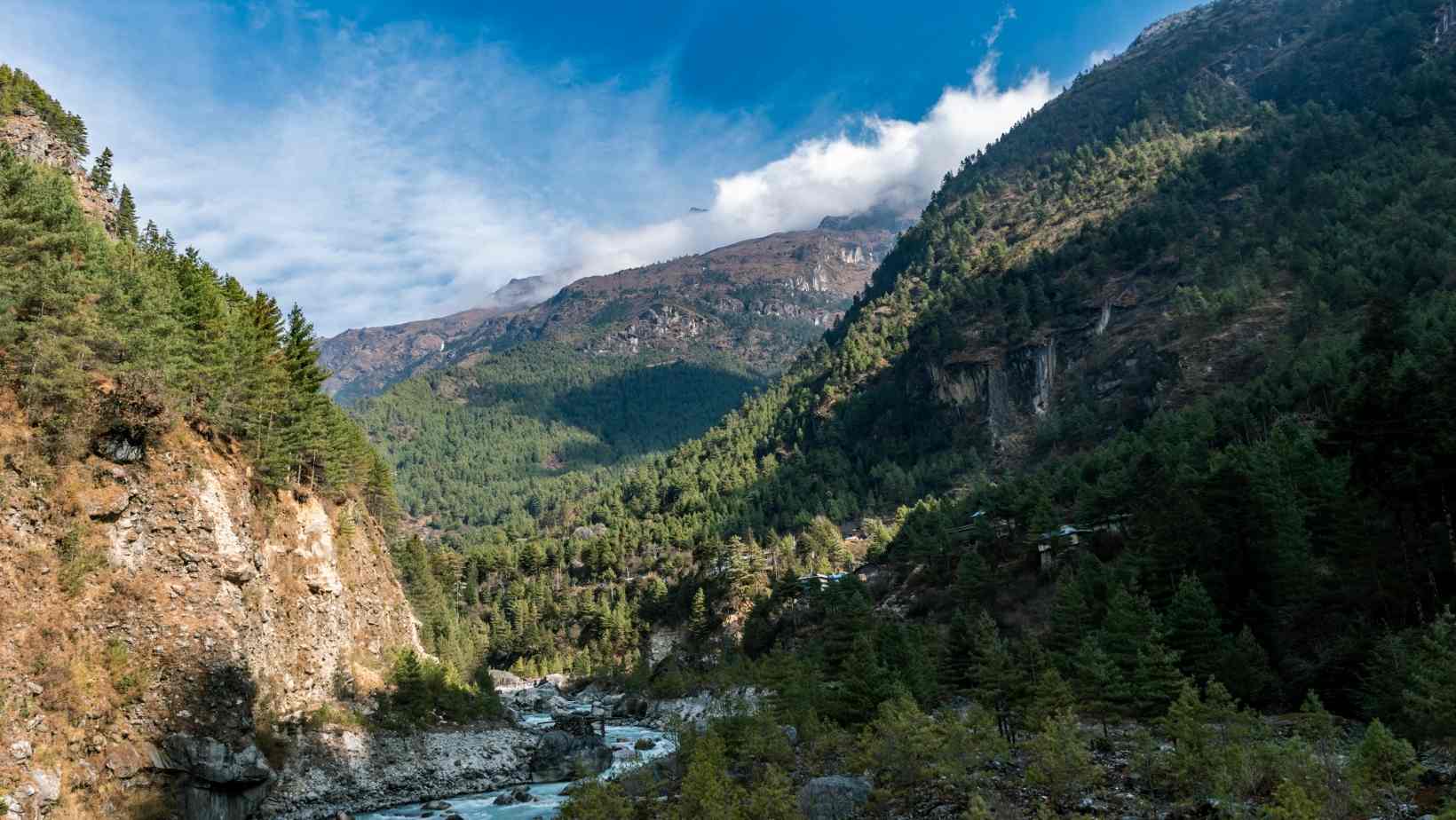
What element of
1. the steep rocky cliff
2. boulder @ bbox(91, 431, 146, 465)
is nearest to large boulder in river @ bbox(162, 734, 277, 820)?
boulder @ bbox(91, 431, 146, 465)

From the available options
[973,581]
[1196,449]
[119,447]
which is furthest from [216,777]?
[1196,449]

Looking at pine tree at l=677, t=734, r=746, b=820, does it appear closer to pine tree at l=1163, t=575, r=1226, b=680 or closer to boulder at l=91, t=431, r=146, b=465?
pine tree at l=1163, t=575, r=1226, b=680

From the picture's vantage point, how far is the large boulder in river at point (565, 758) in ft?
212

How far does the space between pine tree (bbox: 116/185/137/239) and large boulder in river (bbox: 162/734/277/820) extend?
65247 millimetres

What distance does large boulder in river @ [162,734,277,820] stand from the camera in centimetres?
3955

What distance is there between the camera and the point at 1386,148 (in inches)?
6220

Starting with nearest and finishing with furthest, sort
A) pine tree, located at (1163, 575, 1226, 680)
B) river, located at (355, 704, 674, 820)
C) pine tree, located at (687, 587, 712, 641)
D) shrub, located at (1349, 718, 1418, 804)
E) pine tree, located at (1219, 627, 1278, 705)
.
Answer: shrub, located at (1349, 718, 1418, 804)
pine tree, located at (1219, 627, 1278, 705)
pine tree, located at (1163, 575, 1226, 680)
river, located at (355, 704, 674, 820)
pine tree, located at (687, 587, 712, 641)

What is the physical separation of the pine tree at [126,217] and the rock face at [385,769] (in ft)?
205

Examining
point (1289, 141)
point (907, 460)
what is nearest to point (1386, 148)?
point (1289, 141)

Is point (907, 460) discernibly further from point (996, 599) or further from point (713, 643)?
point (996, 599)

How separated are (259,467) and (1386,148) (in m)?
208

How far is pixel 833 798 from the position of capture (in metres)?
33.1

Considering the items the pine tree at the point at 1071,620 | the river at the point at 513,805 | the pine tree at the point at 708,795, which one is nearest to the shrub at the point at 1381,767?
the pine tree at the point at 708,795

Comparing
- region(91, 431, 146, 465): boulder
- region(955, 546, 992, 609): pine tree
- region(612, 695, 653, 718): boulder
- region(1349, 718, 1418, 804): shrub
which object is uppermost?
region(91, 431, 146, 465): boulder
